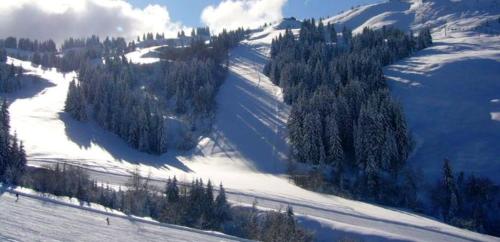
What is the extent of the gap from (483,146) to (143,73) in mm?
107737

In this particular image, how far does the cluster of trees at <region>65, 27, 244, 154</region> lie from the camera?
107 m

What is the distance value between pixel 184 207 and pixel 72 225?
16.6 meters

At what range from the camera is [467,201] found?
76.0 metres

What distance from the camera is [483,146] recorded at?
8769 centimetres

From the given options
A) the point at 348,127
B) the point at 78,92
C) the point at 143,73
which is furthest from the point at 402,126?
the point at 143,73

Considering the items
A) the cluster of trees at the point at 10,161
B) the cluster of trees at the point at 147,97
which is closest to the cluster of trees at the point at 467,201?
the cluster of trees at the point at 147,97

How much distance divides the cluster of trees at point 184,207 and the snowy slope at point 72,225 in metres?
5.83

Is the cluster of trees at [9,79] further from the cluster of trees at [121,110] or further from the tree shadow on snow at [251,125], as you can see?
the tree shadow on snow at [251,125]

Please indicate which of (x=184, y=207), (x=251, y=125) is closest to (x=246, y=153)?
(x=251, y=125)

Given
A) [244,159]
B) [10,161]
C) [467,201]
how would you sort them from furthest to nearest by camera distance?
[244,159], [467,201], [10,161]

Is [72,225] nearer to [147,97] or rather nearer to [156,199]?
[156,199]

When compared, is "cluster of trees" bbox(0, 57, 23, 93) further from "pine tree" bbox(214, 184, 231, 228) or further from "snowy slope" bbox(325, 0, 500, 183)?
"pine tree" bbox(214, 184, 231, 228)

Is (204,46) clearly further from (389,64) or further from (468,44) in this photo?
(468,44)

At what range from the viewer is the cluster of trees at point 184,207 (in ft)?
163
